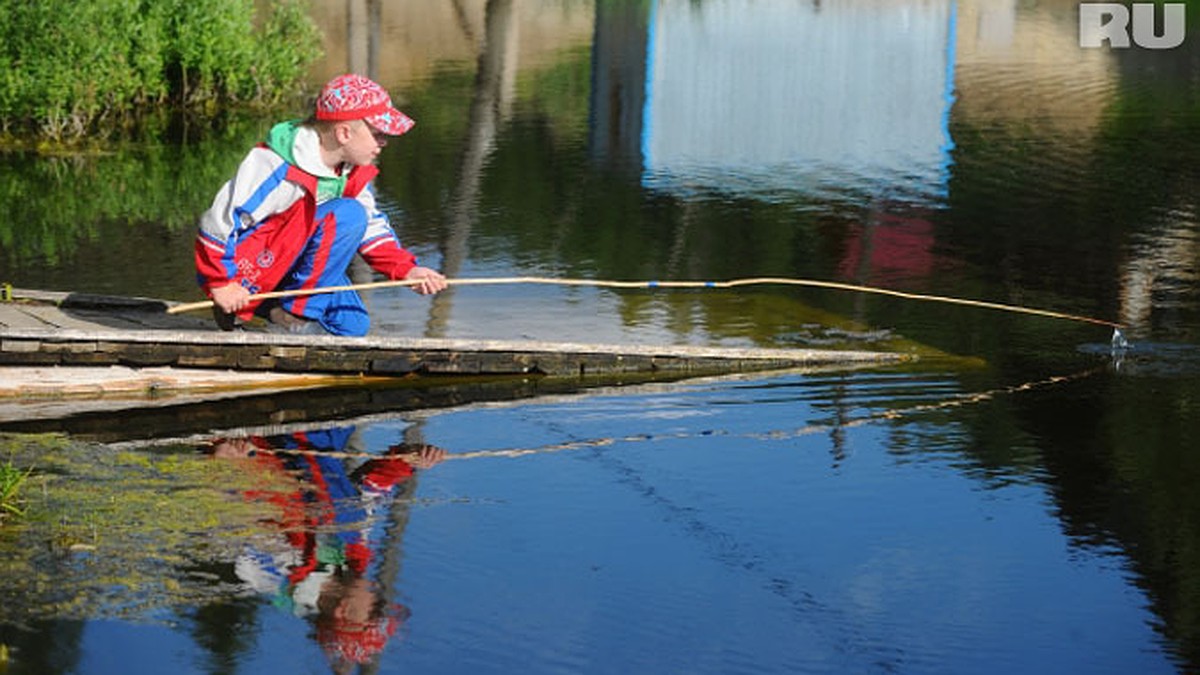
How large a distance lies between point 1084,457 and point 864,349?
2036 millimetres

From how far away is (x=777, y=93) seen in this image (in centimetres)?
2428

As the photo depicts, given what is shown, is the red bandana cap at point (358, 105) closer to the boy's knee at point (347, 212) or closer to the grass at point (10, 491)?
the boy's knee at point (347, 212)

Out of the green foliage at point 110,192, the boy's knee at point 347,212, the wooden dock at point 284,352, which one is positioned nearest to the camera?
the wooden dock at point 284,352

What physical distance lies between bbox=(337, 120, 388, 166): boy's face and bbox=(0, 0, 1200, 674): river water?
1.17 m

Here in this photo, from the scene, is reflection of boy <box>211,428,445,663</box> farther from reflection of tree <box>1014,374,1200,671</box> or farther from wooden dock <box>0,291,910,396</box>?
reflection of tree <box>1014,374,1200,671</box>

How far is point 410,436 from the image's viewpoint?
30.0ft

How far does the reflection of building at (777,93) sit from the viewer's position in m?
18.8

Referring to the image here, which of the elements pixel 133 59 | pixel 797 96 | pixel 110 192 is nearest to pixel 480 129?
pixel 133 59

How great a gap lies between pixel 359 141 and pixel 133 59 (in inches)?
417

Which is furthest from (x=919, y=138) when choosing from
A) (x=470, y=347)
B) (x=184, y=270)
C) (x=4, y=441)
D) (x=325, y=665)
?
(x=325, y=665)

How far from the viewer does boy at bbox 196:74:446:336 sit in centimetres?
912

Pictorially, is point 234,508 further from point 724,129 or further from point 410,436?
point 724,129

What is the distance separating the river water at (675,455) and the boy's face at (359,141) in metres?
1.17

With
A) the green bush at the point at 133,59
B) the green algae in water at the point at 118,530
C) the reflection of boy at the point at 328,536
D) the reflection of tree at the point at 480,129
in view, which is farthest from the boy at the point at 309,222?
the green bush at the point at 133,59
